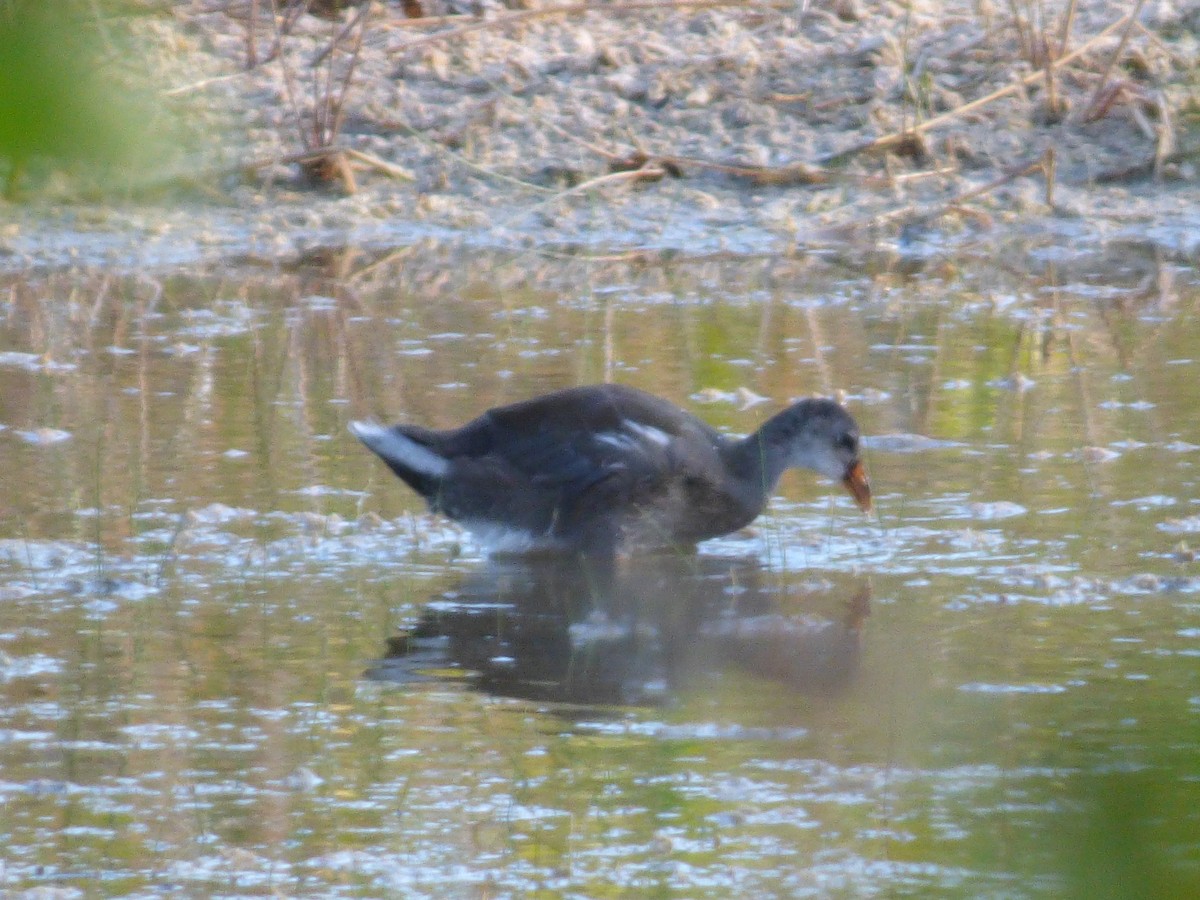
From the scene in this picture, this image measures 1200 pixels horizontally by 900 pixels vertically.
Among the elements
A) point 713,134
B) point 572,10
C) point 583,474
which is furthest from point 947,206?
point 583,474

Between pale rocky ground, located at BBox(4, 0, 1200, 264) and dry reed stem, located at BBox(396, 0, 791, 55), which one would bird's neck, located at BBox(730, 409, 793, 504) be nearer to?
pale rocky ground, located at BBox(4, 0, 1200, 264)

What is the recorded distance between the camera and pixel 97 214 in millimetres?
8859

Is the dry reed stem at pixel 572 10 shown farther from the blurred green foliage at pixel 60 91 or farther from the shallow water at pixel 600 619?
the blurred green foliage at pixel 60 91

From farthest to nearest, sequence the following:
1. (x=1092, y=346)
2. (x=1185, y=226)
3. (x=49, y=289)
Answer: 1. (x=1185, y=226)
2. (x=49, y=289)
3. (x=1092, y=346)

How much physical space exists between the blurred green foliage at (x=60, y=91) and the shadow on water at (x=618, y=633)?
307cm

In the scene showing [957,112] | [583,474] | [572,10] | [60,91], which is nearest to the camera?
[60,91]

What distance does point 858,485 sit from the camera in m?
5.09

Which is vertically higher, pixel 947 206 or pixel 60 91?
pixel 947 206

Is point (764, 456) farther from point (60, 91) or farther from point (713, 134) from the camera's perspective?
point (713, 134)

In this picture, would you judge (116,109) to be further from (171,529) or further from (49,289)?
(49,289)

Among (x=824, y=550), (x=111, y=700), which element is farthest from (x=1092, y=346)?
(x=111, y=700)

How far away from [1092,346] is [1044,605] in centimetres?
273

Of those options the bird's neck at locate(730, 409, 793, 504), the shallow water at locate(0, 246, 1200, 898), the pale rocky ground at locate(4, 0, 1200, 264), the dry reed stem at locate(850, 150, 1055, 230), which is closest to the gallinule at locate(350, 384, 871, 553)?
the bird's neck at locate(730, 409, 793, 504)

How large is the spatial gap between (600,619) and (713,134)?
5628mm
